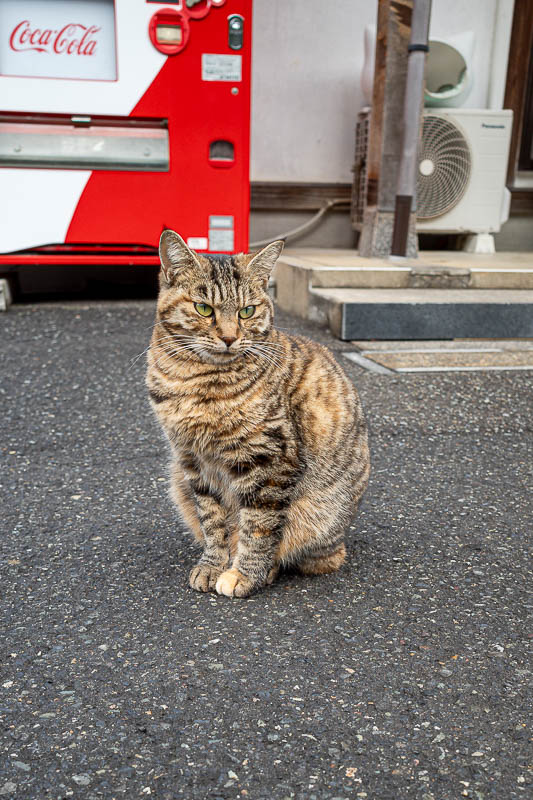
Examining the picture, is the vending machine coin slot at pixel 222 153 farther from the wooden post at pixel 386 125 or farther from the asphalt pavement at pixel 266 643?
the asphalt pavement at pixel 266 643

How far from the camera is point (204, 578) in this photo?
1.94m

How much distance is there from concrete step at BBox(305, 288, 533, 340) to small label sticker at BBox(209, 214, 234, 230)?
2.83 feet

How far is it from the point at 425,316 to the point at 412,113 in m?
1.63

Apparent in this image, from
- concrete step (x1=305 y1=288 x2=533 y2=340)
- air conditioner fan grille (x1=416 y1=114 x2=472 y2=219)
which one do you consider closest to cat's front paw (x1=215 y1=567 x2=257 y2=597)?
concrete step (x1=305 y1=288 x2=533 y2=340)

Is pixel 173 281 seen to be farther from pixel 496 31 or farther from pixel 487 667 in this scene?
pixel 496 31

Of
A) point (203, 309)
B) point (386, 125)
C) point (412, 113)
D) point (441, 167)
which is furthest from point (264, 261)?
point (441, 167)

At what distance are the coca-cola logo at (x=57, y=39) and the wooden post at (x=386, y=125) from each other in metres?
2.10

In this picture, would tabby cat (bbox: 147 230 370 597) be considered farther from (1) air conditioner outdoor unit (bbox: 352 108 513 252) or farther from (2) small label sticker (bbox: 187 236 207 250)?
(1) air conditioner outdoor unit (bbox: 352 108 513 252)

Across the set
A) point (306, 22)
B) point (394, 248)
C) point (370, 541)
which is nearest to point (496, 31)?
point (306, 22)

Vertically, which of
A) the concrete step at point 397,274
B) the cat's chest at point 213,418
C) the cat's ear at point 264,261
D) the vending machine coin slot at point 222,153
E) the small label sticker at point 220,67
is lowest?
the concrete step at point 397,274

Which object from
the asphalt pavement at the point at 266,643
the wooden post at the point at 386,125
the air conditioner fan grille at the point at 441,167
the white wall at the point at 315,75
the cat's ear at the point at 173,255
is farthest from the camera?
the white wall at the point at 315,75

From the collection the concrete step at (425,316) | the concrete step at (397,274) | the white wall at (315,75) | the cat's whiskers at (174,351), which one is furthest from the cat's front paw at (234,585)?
the white wall at (315,75)

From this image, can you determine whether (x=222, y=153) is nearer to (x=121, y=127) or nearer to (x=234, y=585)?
(x=121, y=127)

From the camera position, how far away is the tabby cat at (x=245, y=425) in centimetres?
185
